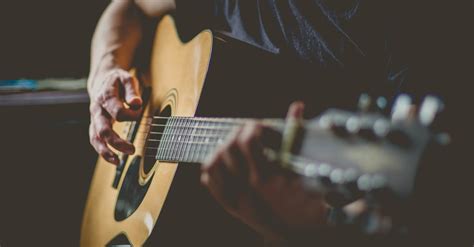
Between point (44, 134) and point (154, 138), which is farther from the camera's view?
point (44, 134)

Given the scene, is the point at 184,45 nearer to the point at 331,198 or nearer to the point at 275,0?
the point at 275,0

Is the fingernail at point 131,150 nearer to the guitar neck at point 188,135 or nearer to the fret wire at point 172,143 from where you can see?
the guitar neck at point 188,135

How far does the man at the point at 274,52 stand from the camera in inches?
28.5

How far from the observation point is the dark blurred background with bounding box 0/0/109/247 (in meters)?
2.12

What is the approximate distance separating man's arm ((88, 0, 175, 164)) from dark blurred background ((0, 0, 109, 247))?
0.65 metres

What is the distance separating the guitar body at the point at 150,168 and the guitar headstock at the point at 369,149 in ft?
1.51

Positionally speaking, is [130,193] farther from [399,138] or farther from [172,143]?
[399,138]

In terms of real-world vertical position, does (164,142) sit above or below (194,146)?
below

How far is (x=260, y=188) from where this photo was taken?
72cm

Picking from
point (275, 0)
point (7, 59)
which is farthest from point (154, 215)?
point (7, 59)

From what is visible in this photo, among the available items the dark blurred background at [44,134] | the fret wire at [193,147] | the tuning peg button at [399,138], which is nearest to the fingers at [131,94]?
the fret wire at [193,147]

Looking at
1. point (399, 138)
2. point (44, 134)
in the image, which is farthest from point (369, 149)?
point (44, 134)

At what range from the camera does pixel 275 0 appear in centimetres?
127

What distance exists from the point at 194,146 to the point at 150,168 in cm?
27
